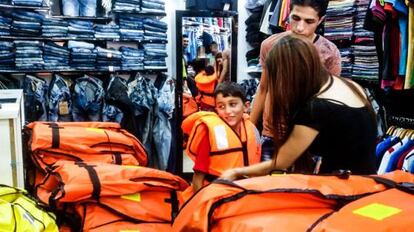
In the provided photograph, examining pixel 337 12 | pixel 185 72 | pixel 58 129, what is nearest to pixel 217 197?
pixel 58 129

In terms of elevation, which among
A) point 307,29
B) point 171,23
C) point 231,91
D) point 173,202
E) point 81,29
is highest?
point 171,23

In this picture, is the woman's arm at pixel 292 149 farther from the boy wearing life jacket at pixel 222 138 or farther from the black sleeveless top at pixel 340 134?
the boy wearing life jacket at pixel 222 138

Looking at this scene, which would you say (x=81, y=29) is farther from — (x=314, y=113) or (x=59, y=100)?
(x=314, y=113)

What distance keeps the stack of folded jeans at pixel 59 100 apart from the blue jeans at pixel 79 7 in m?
0.65

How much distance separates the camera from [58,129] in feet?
8.53

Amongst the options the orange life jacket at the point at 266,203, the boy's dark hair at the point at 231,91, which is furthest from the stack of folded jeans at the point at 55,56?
the orange life jacket at the point at 266,203

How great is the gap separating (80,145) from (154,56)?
8.30 feet

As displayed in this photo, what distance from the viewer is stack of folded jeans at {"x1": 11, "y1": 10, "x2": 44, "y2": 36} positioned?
4367 mm

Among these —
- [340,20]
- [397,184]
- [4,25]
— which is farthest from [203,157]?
[4,25]

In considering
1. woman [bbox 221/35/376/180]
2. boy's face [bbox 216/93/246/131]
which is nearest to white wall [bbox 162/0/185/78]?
boy's face [bbox 216/93/246/131]

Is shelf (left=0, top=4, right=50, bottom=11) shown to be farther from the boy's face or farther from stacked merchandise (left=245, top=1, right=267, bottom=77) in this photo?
the boy's face

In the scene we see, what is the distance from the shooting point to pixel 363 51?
3.79 meters

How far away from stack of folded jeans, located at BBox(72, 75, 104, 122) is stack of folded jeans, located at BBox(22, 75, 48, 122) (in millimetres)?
289

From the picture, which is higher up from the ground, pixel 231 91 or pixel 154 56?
pixel 154 56
